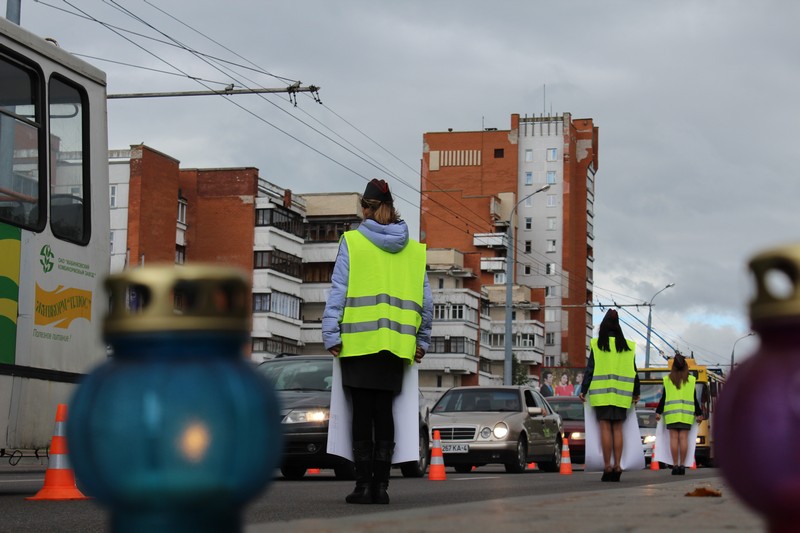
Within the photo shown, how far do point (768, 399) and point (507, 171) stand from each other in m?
150

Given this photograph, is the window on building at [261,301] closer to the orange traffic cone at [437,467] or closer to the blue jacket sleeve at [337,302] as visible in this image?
the orange traffic cone at [437,467]

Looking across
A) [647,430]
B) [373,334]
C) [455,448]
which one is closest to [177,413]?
[373,334]

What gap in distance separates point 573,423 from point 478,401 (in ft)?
33.9

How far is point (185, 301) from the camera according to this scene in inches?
89.7

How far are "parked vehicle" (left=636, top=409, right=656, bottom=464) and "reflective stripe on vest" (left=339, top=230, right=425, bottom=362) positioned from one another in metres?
27.2

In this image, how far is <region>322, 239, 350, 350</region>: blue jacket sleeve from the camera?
31.9ft

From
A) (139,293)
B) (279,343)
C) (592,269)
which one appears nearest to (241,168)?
(279,343)

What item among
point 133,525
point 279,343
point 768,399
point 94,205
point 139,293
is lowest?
point 133,525

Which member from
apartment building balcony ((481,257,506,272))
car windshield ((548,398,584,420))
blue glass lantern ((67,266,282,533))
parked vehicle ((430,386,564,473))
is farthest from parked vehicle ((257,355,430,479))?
apartment building balcony ((481,257,506,272))

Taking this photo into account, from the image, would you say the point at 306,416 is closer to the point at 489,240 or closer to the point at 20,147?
the point at 20,147

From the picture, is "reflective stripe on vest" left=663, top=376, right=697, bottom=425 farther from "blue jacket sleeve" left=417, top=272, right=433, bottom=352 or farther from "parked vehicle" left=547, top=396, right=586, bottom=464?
"blue jacket sleeve" left=417, top=272, right=433, bottom=352

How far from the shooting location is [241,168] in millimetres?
104438

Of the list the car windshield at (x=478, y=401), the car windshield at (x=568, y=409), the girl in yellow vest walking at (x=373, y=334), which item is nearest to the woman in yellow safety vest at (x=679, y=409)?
the car windshield at (x=478, y=401)

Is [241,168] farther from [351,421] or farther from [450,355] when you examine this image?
[351,421]
